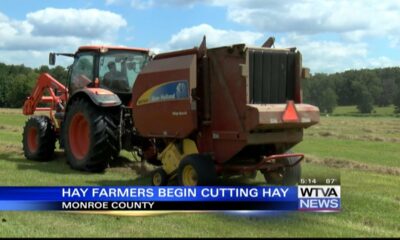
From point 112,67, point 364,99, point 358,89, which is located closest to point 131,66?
point 112,67

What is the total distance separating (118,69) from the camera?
1162cm

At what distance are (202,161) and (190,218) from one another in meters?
1.46

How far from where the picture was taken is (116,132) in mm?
10617

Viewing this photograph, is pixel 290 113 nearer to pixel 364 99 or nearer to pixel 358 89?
pixel 364 99

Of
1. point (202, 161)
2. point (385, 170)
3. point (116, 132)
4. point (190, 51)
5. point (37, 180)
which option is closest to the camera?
point (202, 161)

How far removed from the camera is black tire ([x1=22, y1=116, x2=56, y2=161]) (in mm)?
12594

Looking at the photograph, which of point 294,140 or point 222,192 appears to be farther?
point 294,140

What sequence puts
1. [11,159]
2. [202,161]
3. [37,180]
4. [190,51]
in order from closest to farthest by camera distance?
[202,161] → [190,51] → [37,180] → [11,159]

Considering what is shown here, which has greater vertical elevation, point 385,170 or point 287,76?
point 287,76

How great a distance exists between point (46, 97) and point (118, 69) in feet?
10.4

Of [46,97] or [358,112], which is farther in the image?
[358,112]

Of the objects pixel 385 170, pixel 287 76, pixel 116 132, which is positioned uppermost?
pixel 287 76

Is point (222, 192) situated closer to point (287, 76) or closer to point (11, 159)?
point (287, 76)

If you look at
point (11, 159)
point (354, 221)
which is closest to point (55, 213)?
point (354, 221)
